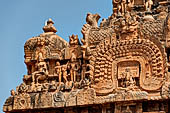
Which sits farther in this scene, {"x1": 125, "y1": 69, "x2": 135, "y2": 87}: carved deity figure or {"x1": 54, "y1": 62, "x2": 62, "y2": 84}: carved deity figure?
{"x1": 54, "y1": 62, "x2": 62, "y2": 84}: carved deity figure

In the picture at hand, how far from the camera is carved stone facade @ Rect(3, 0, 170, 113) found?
62.5ft

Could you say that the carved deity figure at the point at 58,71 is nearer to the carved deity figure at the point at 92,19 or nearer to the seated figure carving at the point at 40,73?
the seated figure carving at the point at 40,73

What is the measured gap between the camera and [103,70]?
19.9m

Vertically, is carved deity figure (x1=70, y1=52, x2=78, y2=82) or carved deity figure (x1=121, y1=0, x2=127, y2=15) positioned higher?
carved deity figure (x1=121, y1=0, x2=127, y2=15)

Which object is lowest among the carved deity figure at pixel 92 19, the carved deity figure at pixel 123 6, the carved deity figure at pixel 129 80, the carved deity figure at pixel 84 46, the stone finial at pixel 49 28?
the carved deity figure at pixel 129 80

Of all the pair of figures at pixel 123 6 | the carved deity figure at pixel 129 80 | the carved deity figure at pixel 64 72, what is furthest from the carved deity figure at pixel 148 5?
the carved deity figure at pixel 64 72

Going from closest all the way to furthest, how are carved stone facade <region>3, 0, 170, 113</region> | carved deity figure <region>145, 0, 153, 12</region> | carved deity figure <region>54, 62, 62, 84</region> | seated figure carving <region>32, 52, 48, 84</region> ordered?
1. carved stone facade <region>3, 0, 170, 113</region>
2. carved deity figure <region>54, 62, 62, 84</region>
3. seated figure carving <region>32, 52, 48, 84</region>
4. carved deity figure <region>145, 0, 153, 12</region>

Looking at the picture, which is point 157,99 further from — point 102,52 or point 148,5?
point 148,5

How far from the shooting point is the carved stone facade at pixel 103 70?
750 inches

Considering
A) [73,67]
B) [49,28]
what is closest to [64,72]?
[73,67]

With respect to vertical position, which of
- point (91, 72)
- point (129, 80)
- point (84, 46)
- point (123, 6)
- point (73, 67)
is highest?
point (123, 6)

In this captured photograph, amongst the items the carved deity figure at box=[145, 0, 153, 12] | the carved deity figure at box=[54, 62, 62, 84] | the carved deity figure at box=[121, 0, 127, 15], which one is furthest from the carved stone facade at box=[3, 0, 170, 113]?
the carved deity figure at box=[121, 0, 127, 15]

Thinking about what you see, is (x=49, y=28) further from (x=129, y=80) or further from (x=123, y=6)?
(x=129, y=80)

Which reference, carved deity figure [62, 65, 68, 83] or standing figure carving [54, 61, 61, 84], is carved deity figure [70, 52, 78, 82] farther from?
standing figure carving [54, 61, 61, 84]
